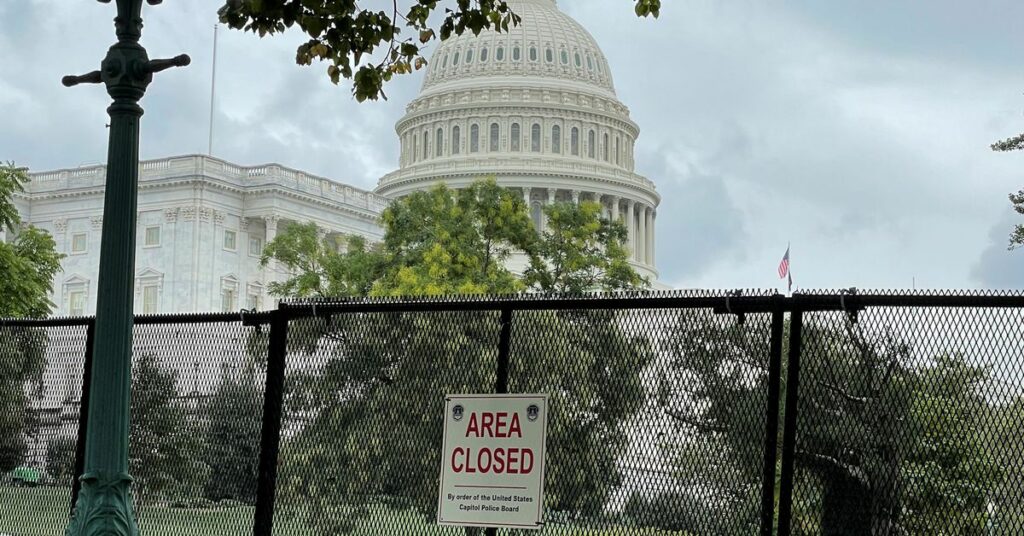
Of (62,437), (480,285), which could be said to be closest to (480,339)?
(62,437)

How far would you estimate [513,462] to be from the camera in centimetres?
1101

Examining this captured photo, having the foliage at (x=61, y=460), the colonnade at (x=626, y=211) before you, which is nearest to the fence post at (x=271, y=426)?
the foliage at (x=61, y=460)

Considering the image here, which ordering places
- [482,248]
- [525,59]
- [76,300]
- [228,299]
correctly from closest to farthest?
[482,248]
[228,299]
[76,300]
[525,59]

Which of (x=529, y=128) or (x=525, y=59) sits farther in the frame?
(x=525, y=59)

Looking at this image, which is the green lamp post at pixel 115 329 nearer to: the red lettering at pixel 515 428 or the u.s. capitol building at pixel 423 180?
the red lettering at pixel 515 428

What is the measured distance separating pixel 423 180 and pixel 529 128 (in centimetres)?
1249

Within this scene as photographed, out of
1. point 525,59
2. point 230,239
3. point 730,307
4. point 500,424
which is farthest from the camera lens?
point 525,59

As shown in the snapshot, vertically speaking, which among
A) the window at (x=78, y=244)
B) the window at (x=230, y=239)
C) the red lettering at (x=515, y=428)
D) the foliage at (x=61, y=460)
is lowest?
the foliage at (x=61, y=460)

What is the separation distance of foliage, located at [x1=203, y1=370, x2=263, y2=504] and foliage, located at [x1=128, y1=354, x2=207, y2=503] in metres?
0.17

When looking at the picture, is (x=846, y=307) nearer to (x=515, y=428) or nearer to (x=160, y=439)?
(x=515, y=428)

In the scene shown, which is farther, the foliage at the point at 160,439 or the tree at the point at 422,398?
the foliage at the point at 160,439

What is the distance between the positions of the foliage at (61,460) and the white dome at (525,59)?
14101cm

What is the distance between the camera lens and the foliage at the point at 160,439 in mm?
13477

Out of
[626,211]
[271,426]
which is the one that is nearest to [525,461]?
[271,426]
